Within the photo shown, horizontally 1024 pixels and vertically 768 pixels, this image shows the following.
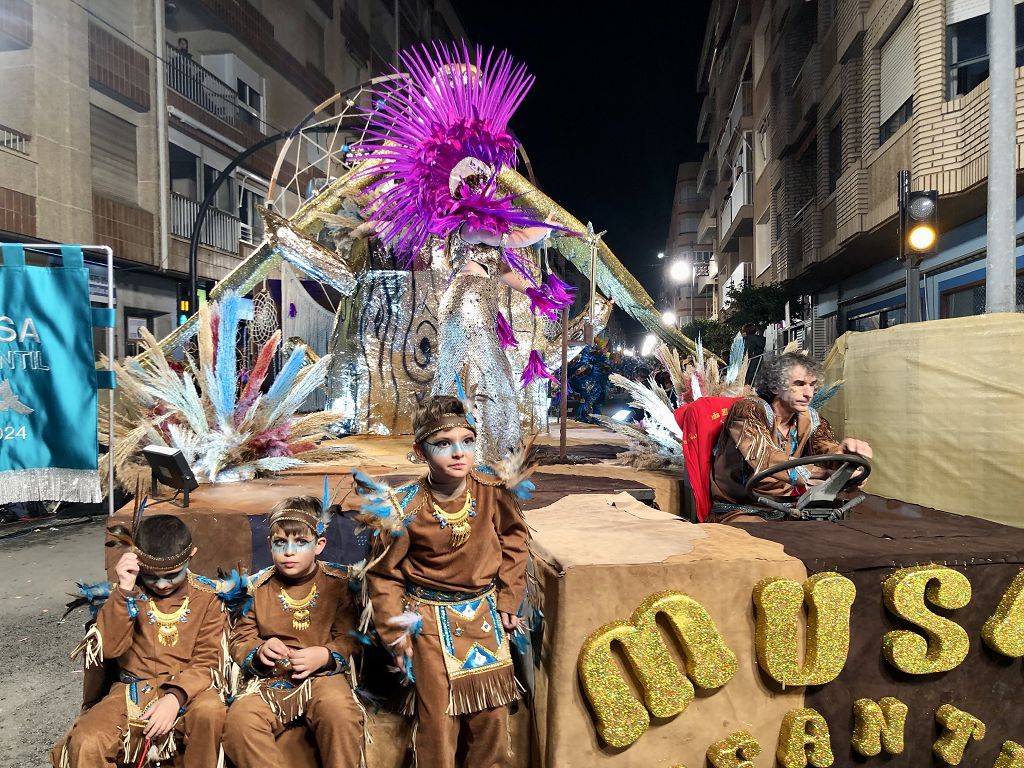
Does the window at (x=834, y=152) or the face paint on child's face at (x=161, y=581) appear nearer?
the face paint on child's face at (x=161, y=581)

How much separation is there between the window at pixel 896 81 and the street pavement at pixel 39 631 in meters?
14.2

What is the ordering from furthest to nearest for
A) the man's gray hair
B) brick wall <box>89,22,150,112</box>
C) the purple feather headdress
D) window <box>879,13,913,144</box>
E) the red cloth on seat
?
brick wall <box>89,22,150,112</box> → window <box>879,13,913,144</box> → the purple feather headdress → the red cloth on seat → the man's gray hair

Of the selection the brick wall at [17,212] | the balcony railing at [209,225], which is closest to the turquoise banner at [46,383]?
the brick wall at [17,212]

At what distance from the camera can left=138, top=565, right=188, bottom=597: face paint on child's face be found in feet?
7.79

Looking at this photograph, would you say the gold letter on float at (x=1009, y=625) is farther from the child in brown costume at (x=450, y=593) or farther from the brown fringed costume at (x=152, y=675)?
the brown fringed costume at (x=152, y=675)

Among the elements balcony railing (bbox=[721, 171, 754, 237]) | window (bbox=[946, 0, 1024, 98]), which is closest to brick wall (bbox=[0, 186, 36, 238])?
window (bbox=[946, 0, 1024, 98])

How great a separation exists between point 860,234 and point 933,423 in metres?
11.5

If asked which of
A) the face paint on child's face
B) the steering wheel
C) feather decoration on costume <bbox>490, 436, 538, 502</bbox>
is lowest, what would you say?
the face paint on child's face

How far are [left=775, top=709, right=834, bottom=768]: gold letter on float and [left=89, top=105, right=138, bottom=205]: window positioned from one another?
53.4 ft

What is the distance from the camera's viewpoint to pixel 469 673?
2.34 meters

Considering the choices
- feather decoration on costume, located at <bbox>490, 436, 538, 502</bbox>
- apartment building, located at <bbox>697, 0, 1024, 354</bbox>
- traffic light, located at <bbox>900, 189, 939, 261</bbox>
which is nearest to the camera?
feather decoration on costume, located at <bbox>490, 436, 538, 502</bbox>

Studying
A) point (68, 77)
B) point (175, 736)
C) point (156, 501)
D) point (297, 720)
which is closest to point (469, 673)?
point (297, 720)

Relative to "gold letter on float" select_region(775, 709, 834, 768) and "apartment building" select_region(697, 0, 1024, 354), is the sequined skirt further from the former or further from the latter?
"apartment building" select_region(697, 0, 1024, 354)

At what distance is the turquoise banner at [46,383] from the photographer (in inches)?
174
